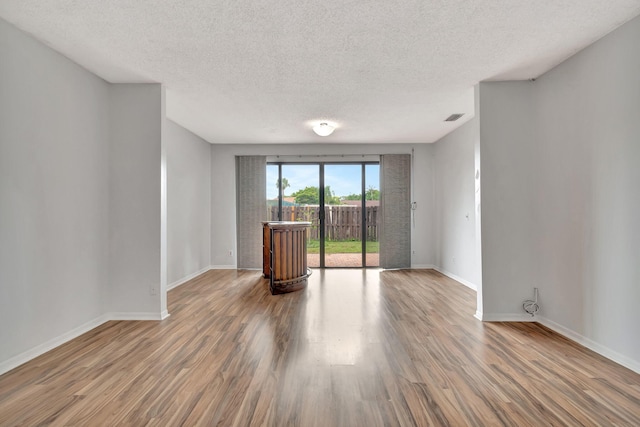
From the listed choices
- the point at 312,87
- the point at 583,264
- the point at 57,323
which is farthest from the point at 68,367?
the point at 583,264

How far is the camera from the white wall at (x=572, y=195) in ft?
7.85

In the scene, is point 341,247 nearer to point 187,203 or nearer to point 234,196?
point 234,196

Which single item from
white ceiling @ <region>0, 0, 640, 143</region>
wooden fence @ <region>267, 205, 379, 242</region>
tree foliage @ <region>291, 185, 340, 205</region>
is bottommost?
wooden fence @ <region>267, 205, 379, 242</region>

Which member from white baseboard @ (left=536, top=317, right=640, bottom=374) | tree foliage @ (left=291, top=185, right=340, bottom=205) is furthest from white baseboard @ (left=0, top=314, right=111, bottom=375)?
white baseboard @ (left=536, top=317, right=640, bottom=374)

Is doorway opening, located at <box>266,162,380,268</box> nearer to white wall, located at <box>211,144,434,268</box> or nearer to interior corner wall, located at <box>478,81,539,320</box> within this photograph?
white wall, located at <box>211,144,434,268</box>

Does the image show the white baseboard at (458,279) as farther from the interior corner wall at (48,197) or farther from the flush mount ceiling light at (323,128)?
the interior corner wall at (48,197)

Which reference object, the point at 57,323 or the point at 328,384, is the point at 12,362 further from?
the point at 328,384

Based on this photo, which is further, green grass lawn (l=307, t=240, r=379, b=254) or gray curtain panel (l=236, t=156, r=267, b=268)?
green grass lawn (l=307, t=240, r=379, b=254)

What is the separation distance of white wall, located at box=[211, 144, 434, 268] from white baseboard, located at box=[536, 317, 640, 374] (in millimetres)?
3238

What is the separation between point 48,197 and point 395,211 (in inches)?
216

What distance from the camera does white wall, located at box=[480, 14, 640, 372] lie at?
239 centimetres

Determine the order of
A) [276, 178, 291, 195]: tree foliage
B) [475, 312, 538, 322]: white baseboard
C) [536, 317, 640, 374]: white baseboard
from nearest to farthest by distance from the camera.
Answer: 1. [536, 317, 640, 374]: white baseboard
2. [475, 312, 538, 322]: white baseboard
3. [276, 178, 291, 195]: tree foliage

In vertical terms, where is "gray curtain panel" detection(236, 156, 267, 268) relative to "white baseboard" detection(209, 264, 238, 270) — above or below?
above

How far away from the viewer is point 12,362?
2342 millimetres
